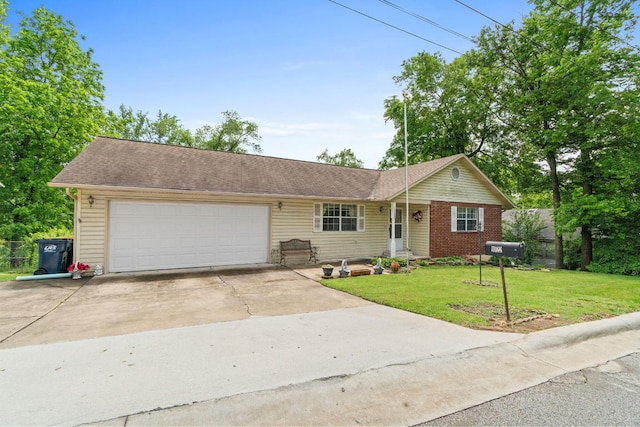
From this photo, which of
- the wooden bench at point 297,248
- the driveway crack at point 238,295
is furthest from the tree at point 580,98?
the driveway crack at point 238,295

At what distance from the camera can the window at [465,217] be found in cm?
1430

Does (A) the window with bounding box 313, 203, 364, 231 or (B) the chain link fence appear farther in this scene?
(A) the window with bounding box 313, 203, 364, 231

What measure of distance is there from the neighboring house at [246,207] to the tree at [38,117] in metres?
6.85

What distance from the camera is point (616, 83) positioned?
12.7 m

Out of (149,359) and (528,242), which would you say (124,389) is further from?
(528,242)

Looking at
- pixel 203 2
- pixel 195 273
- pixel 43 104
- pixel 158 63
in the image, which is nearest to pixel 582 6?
pixel 203 2

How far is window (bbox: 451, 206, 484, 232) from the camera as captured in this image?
14.3m

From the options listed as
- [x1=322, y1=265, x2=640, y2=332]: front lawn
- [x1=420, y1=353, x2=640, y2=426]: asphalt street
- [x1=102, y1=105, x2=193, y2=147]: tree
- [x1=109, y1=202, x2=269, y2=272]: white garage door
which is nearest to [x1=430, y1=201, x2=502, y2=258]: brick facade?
[x1=322, y1=265, x2=640, y2=332]: front lawn

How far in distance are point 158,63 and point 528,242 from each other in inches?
856

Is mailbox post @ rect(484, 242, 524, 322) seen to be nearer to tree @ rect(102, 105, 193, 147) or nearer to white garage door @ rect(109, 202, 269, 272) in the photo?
white garage door @ rect(109, 202, 269, 272)

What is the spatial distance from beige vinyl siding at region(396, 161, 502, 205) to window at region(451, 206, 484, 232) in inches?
17.8

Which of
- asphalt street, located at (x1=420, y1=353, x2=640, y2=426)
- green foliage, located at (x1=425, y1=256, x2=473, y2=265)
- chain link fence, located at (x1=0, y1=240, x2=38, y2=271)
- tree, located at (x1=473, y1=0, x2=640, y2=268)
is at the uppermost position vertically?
tree, located at (x1=473, y1=0, x2=640, y2=268)

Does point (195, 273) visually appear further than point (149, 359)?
Yes

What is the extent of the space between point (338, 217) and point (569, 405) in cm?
1068
